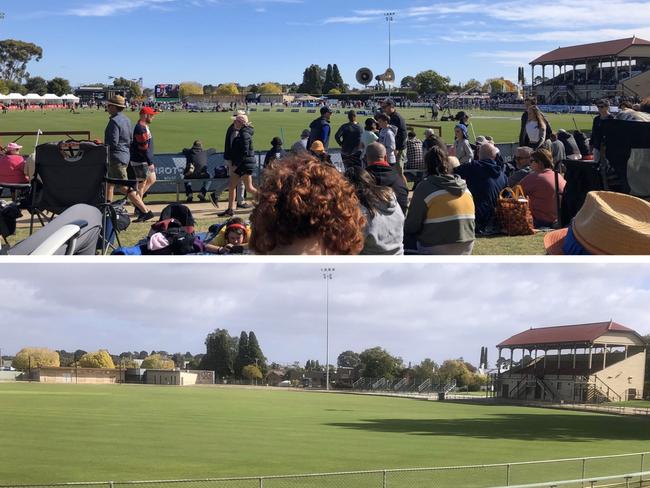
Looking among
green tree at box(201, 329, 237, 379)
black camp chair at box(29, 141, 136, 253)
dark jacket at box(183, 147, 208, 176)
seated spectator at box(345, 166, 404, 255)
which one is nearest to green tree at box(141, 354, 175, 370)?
green tree at box(201, 329, 237, 379)

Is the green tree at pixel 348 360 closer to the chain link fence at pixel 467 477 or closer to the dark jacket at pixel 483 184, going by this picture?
the dark jacket at pixel 483 184

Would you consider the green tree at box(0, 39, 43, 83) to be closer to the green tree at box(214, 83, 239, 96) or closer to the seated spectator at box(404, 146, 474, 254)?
the green tree at box(214, 83, 239, 96)

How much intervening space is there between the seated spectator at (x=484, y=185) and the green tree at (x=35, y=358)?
15.9ft

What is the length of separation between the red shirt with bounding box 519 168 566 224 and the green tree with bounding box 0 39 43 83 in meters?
109

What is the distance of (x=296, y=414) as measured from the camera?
111ft

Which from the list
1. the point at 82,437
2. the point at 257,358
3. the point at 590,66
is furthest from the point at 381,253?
the point at 590,66

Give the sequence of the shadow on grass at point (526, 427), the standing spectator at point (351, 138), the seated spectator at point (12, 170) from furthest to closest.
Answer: the shadow on grass at point (526, 427)
the standing spectator at point (351, 138)
the seated spectator at point (12, 170)

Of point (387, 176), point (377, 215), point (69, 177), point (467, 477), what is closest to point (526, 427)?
point (467, 477)

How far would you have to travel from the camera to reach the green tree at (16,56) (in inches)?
4141

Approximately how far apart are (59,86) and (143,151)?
Answer: 10595 centimetres

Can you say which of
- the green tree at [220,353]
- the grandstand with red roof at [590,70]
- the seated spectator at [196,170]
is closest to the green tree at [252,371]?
the green tree at [220,353]

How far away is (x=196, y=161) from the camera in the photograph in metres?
15.1

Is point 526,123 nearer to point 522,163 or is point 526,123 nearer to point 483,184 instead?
point 522,163

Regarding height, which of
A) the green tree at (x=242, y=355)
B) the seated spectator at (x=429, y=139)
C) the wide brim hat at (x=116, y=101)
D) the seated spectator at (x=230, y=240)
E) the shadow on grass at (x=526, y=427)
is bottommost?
the shadow on grass at (x=526, y=427)
